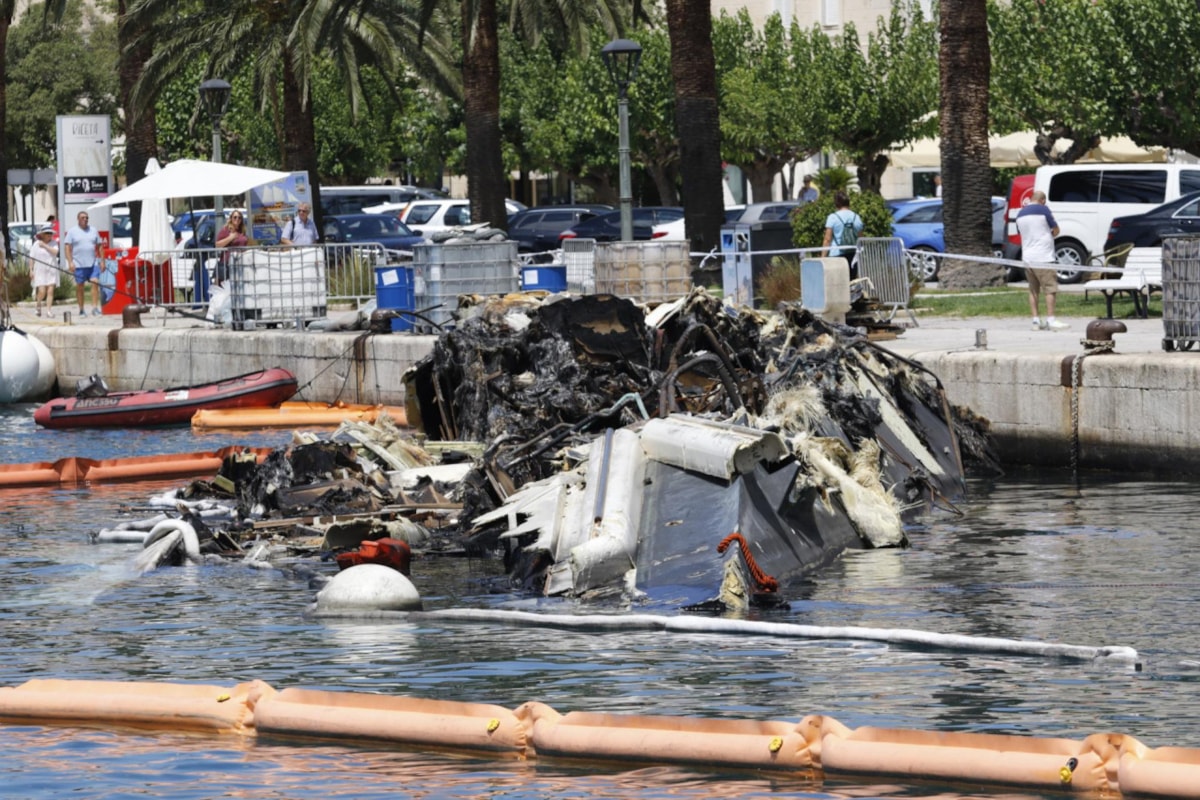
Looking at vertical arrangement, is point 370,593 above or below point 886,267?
below

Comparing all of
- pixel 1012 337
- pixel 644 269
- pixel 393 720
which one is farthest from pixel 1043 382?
pixel 393 720

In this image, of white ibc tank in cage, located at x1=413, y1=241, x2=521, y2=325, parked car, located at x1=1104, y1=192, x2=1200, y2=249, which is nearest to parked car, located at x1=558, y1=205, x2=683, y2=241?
parked car, located at x1=1104, y1=192, x2=1200, y2=249

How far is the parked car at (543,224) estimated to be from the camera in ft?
148

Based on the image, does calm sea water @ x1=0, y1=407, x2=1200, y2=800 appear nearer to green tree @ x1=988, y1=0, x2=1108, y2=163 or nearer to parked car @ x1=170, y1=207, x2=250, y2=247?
parked car @ x1=170, y1=207, x2=250, y2=247

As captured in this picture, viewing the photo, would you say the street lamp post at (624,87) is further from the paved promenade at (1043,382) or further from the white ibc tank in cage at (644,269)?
the paved promenade at (1043,382)

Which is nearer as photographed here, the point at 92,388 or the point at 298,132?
the point at 92,388

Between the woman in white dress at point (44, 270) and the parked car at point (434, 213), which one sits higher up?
the parked car at point (434, 213)

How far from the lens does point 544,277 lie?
958 inches

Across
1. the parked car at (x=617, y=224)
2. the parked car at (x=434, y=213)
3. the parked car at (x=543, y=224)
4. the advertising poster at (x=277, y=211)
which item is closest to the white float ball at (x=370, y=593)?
the advertising poster at (x=277, y=211)

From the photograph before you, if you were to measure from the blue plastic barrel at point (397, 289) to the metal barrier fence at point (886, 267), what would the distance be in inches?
210

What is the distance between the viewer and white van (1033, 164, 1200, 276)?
31875 millimetres

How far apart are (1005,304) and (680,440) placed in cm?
1243

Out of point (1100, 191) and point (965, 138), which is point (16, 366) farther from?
point (1100, 191)

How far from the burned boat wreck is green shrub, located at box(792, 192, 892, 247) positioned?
30.5 ft
